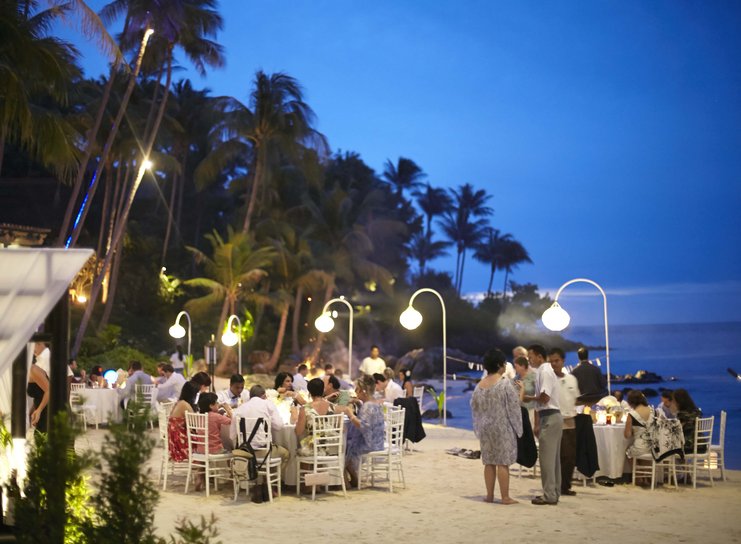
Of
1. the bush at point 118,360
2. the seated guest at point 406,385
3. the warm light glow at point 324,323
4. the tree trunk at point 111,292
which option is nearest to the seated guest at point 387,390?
the seated guest at point 406,385

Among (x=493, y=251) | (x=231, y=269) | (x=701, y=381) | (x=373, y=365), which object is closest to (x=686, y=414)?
(x=373, y=365)

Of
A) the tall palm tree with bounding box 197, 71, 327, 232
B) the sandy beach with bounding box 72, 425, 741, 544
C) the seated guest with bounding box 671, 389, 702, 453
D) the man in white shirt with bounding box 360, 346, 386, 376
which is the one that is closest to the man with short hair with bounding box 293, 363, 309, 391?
the man in white shirt with bounding box 360, 346, 386, 376

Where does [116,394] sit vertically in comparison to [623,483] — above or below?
above

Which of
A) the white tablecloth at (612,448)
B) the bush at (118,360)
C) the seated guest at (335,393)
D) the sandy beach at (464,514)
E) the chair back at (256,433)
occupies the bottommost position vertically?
the sandy beach at (464,514)

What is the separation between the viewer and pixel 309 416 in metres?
9.65

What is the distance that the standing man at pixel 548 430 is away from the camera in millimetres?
9289

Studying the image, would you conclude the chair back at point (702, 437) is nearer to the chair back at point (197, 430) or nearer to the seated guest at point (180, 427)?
the chair back at point (197, 430)

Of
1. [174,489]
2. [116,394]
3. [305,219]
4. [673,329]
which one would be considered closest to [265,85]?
[305,219]

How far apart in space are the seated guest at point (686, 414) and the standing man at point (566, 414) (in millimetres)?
1338

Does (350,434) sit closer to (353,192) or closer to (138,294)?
(138,294)

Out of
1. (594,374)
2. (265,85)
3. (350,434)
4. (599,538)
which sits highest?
(265,85)

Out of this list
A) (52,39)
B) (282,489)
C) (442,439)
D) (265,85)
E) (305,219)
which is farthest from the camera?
(305,219)

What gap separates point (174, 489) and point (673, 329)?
626 feet

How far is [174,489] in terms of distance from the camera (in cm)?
1014
